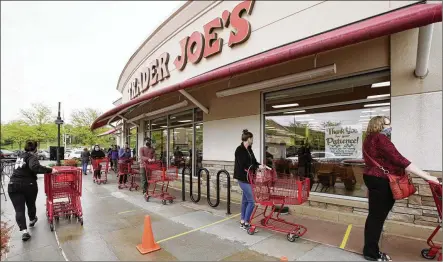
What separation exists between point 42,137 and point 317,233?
30.2 metres

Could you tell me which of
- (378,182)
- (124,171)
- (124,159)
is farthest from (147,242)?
(124,159)

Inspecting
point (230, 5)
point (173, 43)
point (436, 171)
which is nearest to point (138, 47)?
point (173, 43)

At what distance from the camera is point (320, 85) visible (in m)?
5.34

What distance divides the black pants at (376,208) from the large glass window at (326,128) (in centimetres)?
159

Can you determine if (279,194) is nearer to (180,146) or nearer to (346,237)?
(346,237)

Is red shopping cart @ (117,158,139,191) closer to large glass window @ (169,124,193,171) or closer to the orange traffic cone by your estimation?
large glass window @ (169,124,193,171)

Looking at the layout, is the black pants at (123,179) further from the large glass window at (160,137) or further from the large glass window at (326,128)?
the large glass window at (326,128)

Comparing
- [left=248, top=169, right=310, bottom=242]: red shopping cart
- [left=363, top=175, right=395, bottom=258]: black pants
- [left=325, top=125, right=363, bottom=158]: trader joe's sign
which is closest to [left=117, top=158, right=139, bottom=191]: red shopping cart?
[left=248, top=169, right=310, bottom=242]: red shopping cart

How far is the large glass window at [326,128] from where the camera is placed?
15.8 feet

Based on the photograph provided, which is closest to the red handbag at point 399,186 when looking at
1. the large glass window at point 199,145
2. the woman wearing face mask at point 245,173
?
the woman wearing face mask at point 245,173

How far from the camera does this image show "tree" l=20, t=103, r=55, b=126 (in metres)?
28.5

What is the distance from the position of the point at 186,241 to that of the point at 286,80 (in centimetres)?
357

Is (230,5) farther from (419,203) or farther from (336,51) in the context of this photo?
(419,203)

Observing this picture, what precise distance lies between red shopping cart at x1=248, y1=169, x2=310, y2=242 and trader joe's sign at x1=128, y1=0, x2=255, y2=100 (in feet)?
11.6
